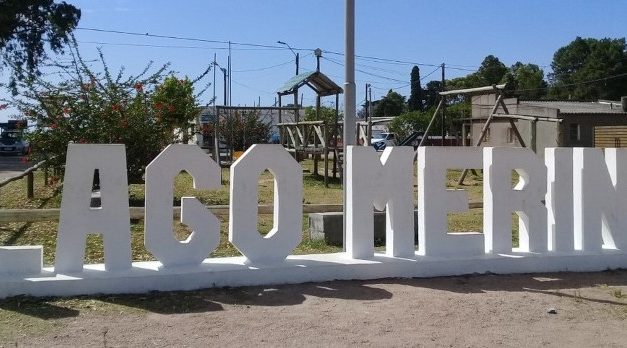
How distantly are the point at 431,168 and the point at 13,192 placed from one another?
12809 mm

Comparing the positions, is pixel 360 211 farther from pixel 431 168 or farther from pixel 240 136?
pixel 240 136

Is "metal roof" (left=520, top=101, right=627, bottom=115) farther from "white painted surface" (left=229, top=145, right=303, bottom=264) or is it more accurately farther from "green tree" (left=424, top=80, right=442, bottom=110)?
"green tree" (left=424, top=80, right=442, bottom=110)

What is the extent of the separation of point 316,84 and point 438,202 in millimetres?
12649

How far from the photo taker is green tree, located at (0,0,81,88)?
125 ft

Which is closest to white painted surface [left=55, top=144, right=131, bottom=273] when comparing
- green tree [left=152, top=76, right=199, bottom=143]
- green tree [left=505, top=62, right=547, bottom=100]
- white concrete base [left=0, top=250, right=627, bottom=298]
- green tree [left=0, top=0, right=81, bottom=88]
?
white concrete base [left=0, top=250, right=627, bottom=298]

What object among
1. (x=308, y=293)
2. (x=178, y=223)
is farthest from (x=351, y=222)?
(x=178, y=223)

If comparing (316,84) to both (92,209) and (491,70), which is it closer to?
(92,209)

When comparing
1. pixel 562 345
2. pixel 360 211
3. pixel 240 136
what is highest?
pixel 240 136

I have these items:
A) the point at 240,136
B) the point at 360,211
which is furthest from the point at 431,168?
the point at 240,136

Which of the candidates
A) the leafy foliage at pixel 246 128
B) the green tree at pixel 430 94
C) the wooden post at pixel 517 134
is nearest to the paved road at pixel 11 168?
the leafy foliage at pixel 246 128

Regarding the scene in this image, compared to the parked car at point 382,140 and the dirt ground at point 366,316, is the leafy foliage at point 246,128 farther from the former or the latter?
the dirt ground at point 366,316

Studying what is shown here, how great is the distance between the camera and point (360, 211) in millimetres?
7801

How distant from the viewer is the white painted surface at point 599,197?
847 centimetres

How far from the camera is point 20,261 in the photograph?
6777 millimetres
